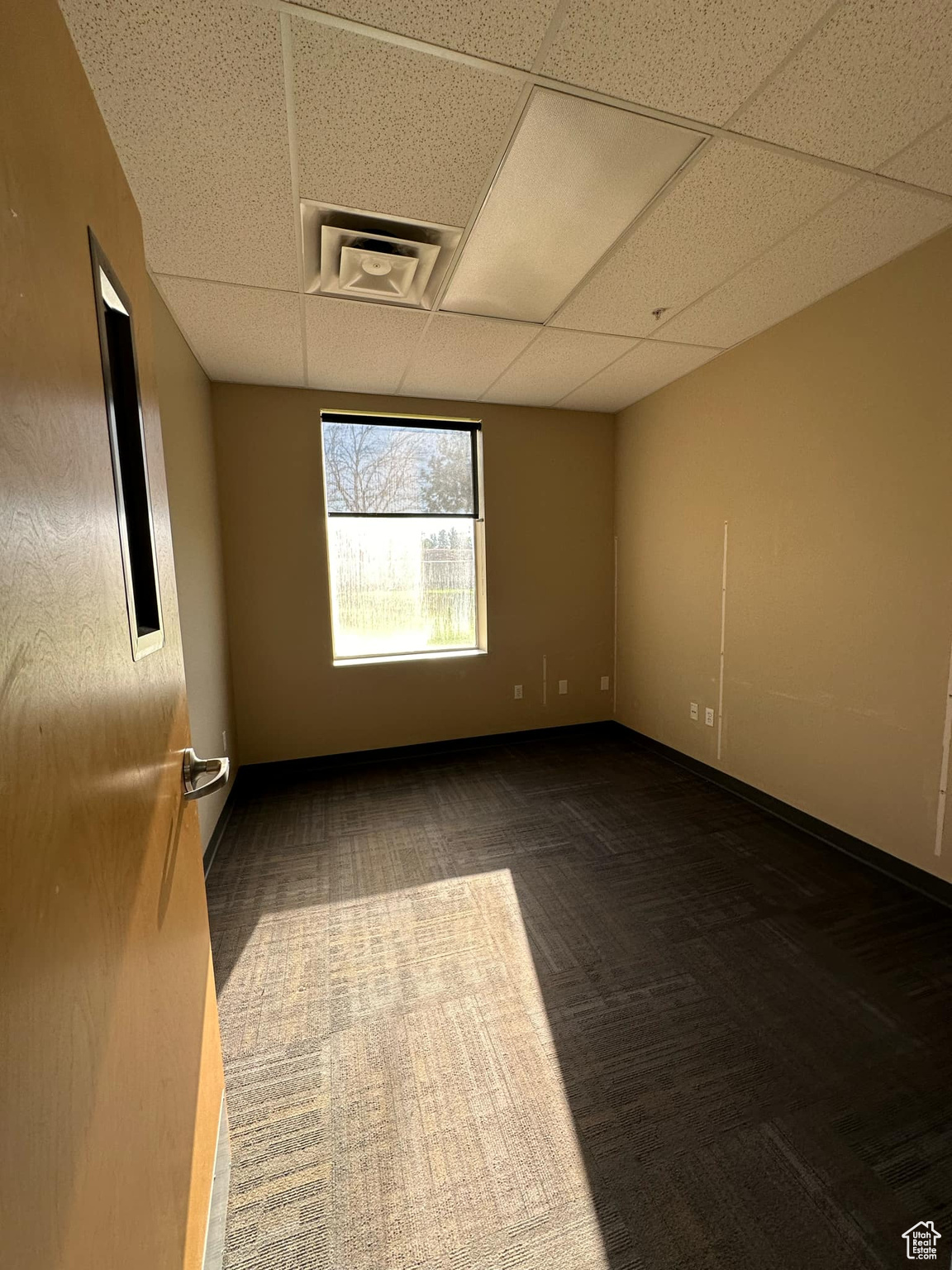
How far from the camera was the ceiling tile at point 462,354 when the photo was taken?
2.50 metres

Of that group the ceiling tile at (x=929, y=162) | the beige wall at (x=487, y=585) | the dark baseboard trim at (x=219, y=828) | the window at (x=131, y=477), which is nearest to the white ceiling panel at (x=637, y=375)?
the beige wall at (x=487, y=585)

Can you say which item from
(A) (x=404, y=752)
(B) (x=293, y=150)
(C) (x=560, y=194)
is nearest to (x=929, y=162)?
(C) (x=560, y=194)

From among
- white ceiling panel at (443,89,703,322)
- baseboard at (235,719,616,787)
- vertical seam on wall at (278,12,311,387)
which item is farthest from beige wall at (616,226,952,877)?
vertical seam on wall at (278,12,311,387)

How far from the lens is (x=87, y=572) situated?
25.5 inches

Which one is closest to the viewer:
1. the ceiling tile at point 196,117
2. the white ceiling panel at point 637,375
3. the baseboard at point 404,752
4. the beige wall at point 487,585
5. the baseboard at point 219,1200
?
the baseboard at point 219,1200

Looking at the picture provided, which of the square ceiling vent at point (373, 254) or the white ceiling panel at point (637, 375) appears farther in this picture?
the white ceiling panel at point (637, 375)

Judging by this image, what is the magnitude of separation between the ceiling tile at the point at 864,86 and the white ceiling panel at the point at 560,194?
9.4 inches

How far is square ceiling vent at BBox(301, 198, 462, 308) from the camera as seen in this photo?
1.78 metres

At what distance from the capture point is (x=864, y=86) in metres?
1.29

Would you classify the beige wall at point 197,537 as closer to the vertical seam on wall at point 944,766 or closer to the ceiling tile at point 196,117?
the ceiling tile at point 196,117

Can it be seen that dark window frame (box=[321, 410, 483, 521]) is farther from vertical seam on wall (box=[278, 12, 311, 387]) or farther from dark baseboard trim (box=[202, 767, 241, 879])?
dark baseboard trim (box=[202, 767, 241, 879])

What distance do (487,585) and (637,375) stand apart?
5.56 ft

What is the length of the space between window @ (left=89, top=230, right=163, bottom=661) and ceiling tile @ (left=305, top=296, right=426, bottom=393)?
5.26ft

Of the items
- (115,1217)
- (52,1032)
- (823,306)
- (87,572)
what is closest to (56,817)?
(52,1032)
